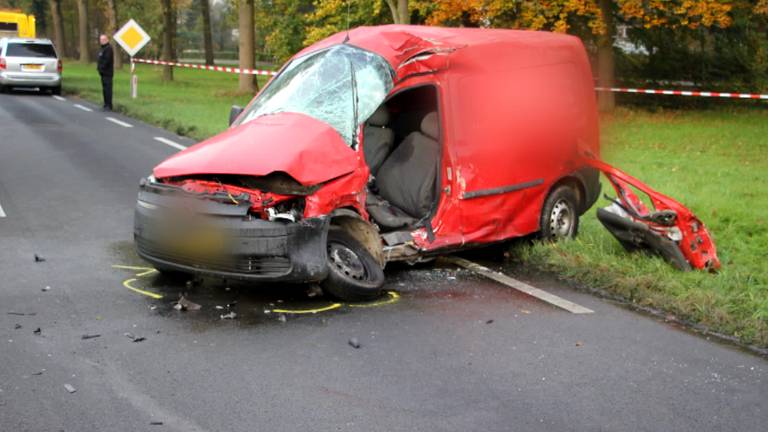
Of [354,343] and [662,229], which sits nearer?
[354,343]

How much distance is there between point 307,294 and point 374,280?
0.50 meters

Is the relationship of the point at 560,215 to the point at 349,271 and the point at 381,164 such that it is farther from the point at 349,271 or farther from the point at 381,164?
the point at 349,271

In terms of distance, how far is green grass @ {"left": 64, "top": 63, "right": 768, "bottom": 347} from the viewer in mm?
6812

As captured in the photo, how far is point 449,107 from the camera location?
24.4ft

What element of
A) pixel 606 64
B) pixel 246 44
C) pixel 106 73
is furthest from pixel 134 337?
pixel 246 44

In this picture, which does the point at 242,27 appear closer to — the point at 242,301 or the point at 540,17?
the point at 540,17

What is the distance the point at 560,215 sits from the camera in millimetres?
8547

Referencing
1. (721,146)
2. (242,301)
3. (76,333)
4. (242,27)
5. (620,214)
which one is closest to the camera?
(76,333)

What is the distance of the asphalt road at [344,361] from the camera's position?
4641mm

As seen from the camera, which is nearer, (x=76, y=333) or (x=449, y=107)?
(x=76, y=333)

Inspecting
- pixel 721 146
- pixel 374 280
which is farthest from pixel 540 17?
pixel 374 280

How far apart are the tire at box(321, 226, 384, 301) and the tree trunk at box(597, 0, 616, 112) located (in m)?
17.7

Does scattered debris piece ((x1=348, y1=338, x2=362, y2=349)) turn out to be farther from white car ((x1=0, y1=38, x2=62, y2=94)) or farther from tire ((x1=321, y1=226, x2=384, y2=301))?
white car ((x1=0, y1=38, x2=62, y2=94))

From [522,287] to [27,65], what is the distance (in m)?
24.8
